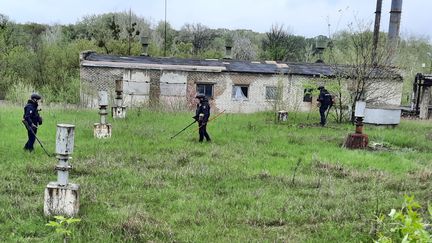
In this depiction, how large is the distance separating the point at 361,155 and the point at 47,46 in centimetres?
3163

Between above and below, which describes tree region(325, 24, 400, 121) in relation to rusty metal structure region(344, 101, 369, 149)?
above

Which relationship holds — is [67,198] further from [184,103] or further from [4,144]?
[184,103]

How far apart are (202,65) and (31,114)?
17935 millimetres

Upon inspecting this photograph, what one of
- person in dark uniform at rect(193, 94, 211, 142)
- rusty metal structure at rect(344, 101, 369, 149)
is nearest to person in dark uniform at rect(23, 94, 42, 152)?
person in dark uniform at rect(193, 94, 211, 142)

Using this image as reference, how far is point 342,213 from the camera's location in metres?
6.92

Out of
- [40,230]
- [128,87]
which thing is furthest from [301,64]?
[40,230]

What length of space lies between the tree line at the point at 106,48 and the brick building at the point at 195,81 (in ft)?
4.73

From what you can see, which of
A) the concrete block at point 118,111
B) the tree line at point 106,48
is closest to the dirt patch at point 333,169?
the concrete block at point 118,111

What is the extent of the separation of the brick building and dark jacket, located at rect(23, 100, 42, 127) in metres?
14.3

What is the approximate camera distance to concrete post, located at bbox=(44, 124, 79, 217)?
6328 mm

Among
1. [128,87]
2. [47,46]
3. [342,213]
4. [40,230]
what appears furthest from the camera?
[47,46]

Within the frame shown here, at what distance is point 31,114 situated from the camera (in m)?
10.8

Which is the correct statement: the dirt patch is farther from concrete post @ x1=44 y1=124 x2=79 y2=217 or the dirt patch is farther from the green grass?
concrete post @ x1=44 y1=124 x2=79 y2=217

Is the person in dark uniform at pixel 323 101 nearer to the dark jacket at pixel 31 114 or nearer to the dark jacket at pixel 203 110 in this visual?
the dark jacket at pixel 203 110
